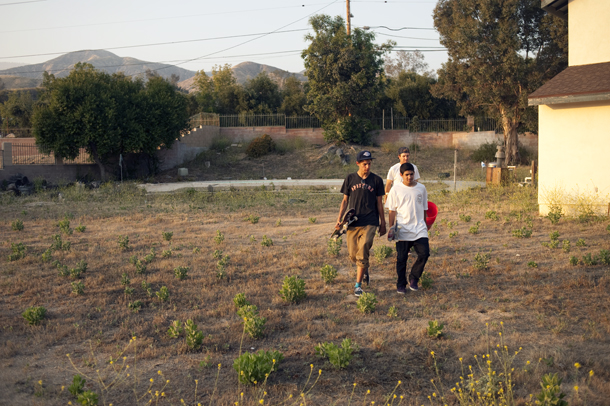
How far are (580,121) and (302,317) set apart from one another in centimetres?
904

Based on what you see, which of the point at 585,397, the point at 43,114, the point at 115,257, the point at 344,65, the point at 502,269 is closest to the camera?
the point at 585,397

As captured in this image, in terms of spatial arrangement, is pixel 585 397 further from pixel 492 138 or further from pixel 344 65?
pixel 492 138

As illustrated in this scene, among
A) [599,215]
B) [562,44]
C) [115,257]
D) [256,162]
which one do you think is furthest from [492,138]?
[115,257]

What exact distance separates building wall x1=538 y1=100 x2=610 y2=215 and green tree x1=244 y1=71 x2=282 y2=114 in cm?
2919

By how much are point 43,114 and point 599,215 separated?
2403cm

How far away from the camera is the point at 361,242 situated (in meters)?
6.62

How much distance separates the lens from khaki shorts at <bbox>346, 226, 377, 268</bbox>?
21.6ft

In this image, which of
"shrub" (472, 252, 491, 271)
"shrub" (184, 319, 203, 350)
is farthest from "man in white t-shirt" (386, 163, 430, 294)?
"shrub" (184, 319, 203, 350)

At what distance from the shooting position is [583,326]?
5.44 m

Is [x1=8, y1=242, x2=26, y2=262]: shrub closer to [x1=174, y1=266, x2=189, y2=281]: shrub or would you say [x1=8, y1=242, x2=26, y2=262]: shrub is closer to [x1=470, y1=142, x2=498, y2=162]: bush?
[x1=174, y1=266, x2=189, y2=281]: shrub

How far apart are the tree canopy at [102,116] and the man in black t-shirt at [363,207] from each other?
2145 centimetres

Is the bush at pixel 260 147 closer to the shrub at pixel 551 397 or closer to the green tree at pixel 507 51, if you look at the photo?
the green tree at pixel 507 51

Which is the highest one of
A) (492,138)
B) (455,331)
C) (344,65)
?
(344,65)

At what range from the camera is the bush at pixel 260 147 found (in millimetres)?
32625
